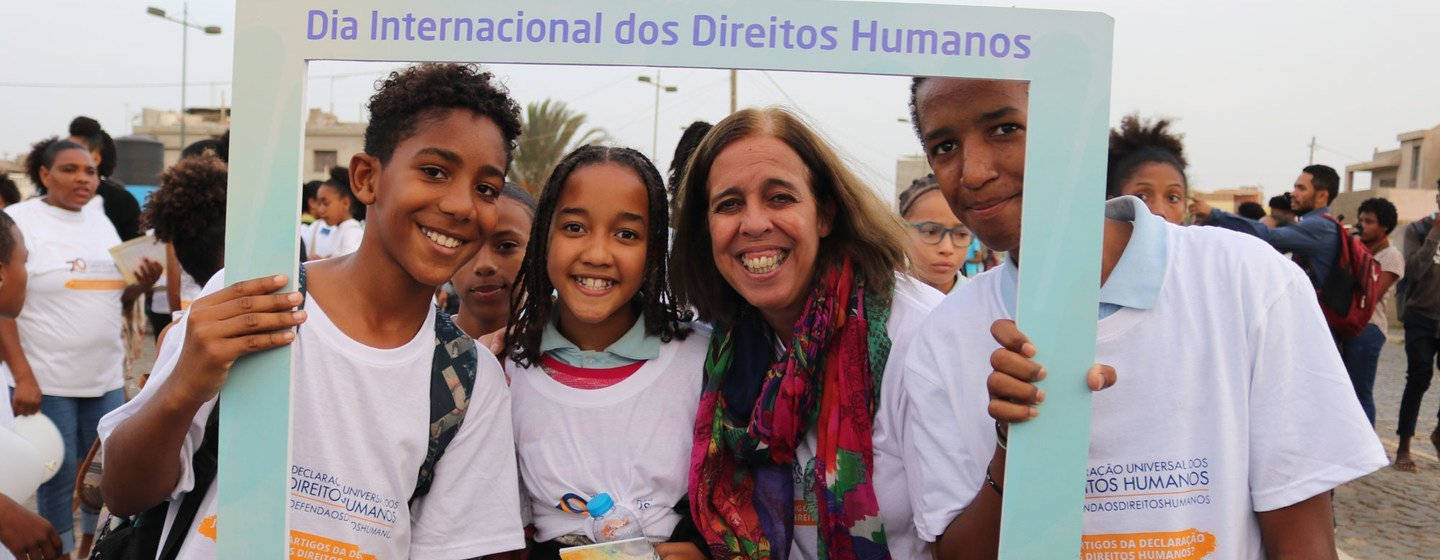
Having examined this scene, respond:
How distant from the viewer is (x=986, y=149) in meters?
1.81

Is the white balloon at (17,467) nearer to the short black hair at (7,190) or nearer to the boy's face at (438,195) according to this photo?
the boy's face at (438,195)

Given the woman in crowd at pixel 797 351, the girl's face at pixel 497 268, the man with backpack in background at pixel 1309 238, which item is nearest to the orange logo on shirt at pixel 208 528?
the woman in crowd at pixel 797 351

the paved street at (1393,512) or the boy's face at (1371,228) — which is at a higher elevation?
the boy's face at (1371,228)

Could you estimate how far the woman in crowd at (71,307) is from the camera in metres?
4.72

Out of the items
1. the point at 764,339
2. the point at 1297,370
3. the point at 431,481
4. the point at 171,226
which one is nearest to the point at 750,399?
the point at 764,339

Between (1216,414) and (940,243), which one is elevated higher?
(940,243)

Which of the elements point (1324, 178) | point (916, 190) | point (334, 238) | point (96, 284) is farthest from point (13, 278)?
point (1324, 178)

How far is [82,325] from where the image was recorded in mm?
4832

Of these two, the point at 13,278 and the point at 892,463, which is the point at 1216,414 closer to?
the point at 892,463

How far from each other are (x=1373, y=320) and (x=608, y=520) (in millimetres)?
7149

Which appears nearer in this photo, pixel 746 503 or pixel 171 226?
pixel 746 503

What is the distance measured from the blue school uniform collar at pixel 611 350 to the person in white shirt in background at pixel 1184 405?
2.75ft

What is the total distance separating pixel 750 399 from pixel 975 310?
0.60 meters

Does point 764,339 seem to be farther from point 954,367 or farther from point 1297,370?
point 1297,370
